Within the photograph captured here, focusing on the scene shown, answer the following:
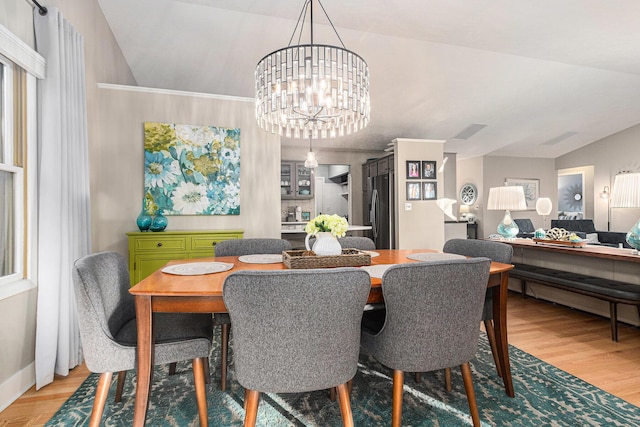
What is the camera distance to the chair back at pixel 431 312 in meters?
1.34

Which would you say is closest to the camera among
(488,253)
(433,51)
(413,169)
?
(488,253)

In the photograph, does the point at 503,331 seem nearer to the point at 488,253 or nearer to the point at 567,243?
the point at 488,253

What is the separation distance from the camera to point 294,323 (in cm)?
120

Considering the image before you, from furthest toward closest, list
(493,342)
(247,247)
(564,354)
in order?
(247,247) → (564,354) → (493,342)

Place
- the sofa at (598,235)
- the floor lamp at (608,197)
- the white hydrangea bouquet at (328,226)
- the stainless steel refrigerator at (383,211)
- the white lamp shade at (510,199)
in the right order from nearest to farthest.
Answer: the white hydrangea bouquet at (328,226), the white lamp shade at (510,199), the sofa at (598,235), the stainless steel refrigerator at (383,211), the floor lamp at (608,197)

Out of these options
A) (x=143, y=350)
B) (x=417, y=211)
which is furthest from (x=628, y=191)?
(x=143, y=350)

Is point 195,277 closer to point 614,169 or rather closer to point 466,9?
point 466,9

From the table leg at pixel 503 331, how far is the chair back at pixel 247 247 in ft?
4.81

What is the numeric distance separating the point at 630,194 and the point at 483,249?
5.03 ft

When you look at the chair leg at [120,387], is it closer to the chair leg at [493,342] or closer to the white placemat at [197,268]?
the white placemat at [197,268]

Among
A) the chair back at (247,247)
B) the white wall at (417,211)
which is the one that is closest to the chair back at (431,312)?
the chair back at (247,247)

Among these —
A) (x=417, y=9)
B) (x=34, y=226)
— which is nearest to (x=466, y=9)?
(x=417, y=9)

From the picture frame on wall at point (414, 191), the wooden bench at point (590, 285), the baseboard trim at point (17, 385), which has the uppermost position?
the picture frame on wall at point (414, 191)

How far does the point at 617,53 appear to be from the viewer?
13.6ft
